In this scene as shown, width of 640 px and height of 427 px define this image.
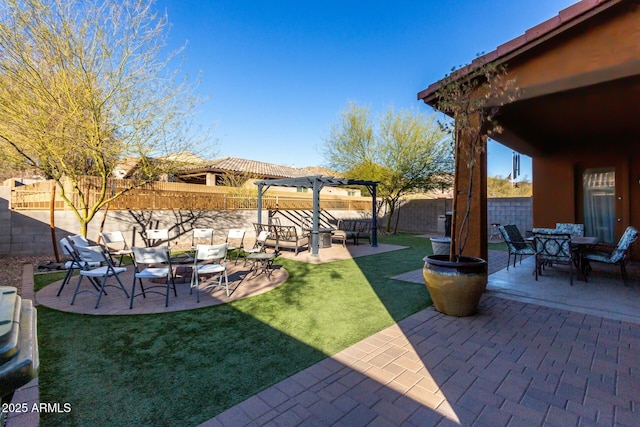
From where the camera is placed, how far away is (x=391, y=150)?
13.9 meters

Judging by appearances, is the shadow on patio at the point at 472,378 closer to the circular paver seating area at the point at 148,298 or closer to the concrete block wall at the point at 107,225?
the circular paver seating area at the point at 148,298

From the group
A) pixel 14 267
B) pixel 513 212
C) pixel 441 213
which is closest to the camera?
pixel 14 267

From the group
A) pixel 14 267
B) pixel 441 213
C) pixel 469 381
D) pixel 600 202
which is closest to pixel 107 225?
pixel 14 267

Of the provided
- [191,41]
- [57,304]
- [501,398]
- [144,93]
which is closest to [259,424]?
[501,398]

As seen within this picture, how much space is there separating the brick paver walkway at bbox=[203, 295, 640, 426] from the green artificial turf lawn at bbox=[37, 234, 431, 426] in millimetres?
229

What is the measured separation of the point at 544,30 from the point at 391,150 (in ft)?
34.2

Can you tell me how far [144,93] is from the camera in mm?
6883

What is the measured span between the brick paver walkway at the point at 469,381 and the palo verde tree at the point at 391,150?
10849mm

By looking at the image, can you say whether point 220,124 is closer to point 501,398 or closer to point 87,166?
point 87,166

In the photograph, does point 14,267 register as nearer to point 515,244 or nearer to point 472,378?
point 472,378

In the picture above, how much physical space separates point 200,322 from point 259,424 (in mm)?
2011

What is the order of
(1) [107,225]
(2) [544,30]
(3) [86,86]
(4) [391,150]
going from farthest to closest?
(4) [391,150] < (1) [107,225] < (3) [86,86] < (2) [544,30]

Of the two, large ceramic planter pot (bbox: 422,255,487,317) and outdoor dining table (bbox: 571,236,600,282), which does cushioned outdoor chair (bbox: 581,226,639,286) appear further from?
large ceramic planter pot (bbox: 422,255,487,317)

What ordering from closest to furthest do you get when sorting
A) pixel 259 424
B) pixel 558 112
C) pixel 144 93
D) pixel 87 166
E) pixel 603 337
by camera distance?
pixel 259 424
pixel 603 337
pixel 558 112
pixel 144 93
pixel 87 166
